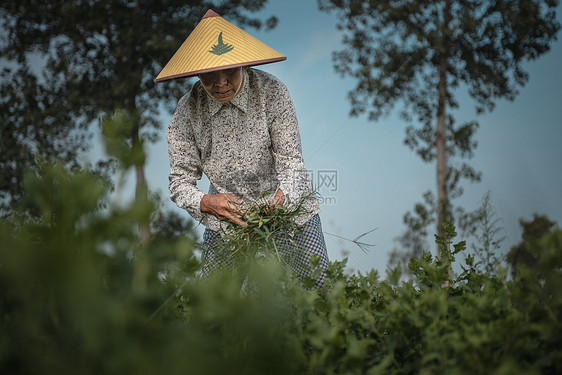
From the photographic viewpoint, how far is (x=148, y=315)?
97cm

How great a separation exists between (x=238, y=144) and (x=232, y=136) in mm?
61

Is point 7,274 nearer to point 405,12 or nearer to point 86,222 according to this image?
point 86,222

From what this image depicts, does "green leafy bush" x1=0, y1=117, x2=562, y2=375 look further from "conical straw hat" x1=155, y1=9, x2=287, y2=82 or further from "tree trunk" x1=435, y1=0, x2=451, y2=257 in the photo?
"tree trunk" x1=435, y1=0, x2=451, y2=257

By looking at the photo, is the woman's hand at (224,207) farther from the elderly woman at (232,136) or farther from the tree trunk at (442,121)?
the tree trunk at (442,121)

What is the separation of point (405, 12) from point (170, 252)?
937 centimetres

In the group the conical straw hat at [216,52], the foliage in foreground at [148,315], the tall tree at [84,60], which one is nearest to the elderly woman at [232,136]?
the conical straw hat at [216,52]

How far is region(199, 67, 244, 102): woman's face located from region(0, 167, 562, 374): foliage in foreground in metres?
1.71

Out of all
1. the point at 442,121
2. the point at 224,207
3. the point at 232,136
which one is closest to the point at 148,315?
the point at 224,207

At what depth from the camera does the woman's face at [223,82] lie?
274cm

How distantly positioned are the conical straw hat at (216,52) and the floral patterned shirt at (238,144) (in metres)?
0.21

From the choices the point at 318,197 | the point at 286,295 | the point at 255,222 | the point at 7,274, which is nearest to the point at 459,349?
the point at 286,295

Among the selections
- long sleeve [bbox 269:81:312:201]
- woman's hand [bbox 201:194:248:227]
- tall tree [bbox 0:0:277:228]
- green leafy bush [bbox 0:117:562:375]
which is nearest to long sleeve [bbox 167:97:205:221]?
woman's hand [bbox 201:194:248:227]

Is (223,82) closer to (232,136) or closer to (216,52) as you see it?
(216,52)

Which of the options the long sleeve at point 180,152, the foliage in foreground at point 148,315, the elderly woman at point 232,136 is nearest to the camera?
the foliage in foreground at point 148,315
